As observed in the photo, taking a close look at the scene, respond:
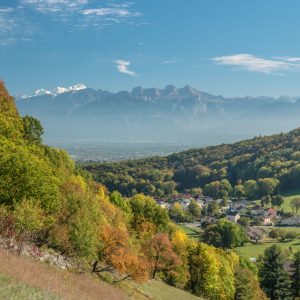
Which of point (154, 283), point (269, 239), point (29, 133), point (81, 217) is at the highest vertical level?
point (29, 133)

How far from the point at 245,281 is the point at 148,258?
18.1 metres

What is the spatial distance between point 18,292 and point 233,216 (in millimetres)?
143424

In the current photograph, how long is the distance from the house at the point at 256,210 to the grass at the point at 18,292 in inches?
5832

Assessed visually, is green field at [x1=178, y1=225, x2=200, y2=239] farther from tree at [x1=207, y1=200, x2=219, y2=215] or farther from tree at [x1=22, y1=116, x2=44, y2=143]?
tree at [x1=22, y1=116, x2=44, y2=143]

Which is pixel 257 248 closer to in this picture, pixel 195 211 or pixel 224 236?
pixel 224 236

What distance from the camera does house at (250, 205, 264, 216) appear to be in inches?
6206

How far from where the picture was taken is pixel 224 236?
108 meters

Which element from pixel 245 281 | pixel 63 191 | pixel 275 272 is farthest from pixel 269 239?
pixel 63 191

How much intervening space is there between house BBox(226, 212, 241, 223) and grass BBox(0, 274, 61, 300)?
450 ft

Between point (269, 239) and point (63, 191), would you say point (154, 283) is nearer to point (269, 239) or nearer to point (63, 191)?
point (63, 191)

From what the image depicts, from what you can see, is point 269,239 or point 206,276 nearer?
point 206,276

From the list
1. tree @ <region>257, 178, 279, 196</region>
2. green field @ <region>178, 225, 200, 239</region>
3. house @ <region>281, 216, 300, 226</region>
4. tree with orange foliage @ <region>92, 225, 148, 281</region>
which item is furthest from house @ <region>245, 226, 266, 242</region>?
tree with orange foliage @ <region>92, 225, 148, 281</region>

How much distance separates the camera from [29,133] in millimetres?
58062

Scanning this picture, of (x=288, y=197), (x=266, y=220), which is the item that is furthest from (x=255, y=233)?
(x=288, y=197)
